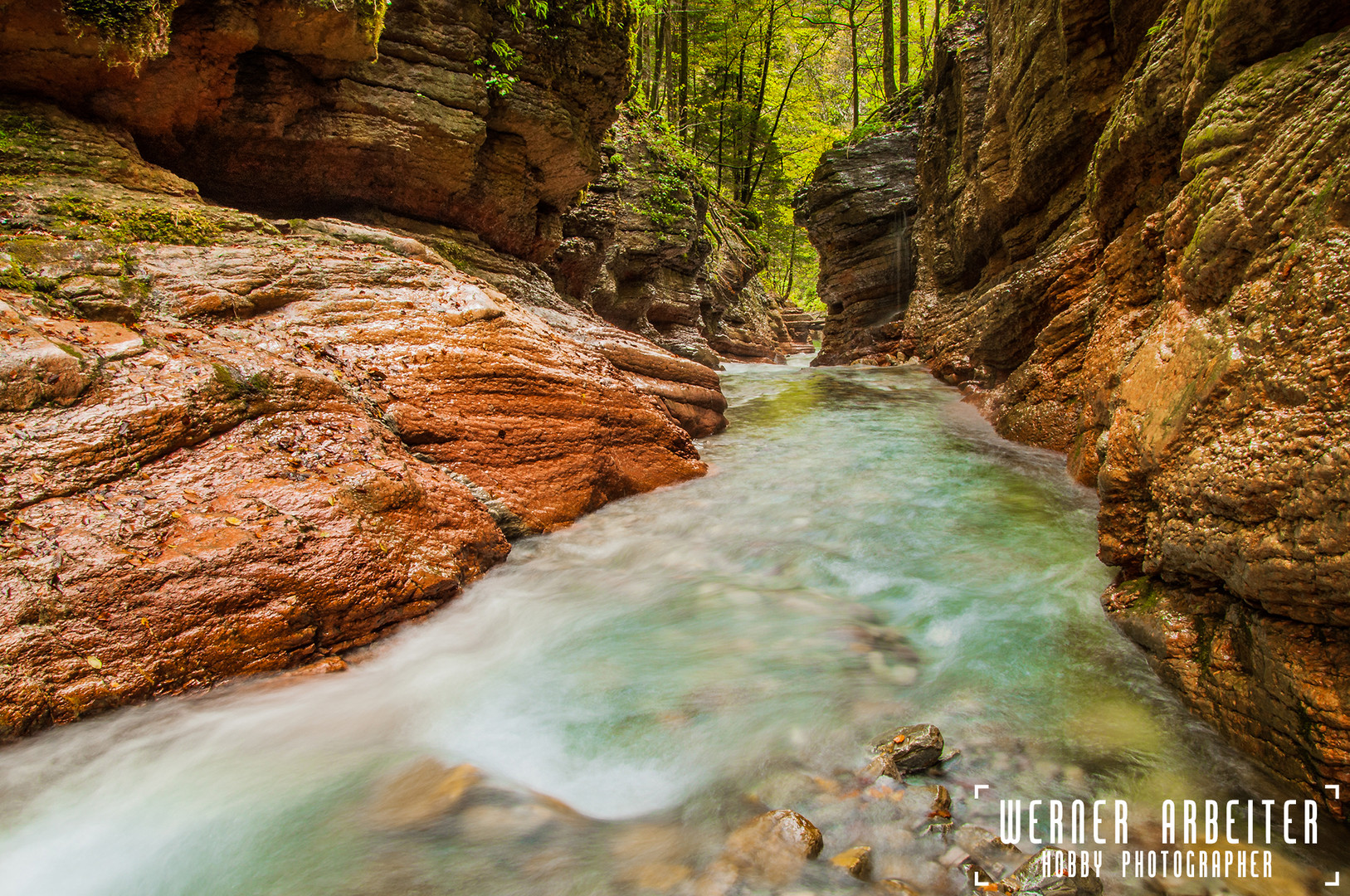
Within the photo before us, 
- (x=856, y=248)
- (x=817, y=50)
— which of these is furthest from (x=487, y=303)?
(x=817, y=50)

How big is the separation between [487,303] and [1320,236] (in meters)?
5.53

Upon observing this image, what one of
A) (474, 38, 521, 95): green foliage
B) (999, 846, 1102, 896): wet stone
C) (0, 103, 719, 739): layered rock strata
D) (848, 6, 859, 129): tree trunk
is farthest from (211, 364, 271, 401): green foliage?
(848, 6, 859, 129): tree trunk

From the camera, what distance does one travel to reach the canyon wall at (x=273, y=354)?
2.93m

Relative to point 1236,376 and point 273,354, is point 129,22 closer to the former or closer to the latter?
point 273,354

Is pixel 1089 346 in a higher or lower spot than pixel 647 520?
higher

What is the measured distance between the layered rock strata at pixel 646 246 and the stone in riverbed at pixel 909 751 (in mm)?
11259

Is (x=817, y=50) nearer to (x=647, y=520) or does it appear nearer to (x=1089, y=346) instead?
(x=1089, y=346)

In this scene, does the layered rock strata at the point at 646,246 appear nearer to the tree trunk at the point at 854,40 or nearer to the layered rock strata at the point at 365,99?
the layered rock strata at the point at 365,99

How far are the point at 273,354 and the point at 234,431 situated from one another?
0.88 m

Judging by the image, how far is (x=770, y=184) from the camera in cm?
2609

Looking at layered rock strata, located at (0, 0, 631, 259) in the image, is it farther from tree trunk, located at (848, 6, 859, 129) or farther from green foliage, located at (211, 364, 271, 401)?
tree trunk, located at (848, 6, 859, 129)

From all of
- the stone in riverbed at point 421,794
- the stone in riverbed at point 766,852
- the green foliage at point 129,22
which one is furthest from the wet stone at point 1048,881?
the green foliage at point 129,22

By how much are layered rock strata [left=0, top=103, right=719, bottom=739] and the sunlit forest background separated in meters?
A: 13.4

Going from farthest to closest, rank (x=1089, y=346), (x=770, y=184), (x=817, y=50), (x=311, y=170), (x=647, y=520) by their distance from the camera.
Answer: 1. (x=770, y=184)
2. (x=817, y=50)
3. (x=311, y=170)
4. (x=1089, y=346)
5. (x=647, y=520)
